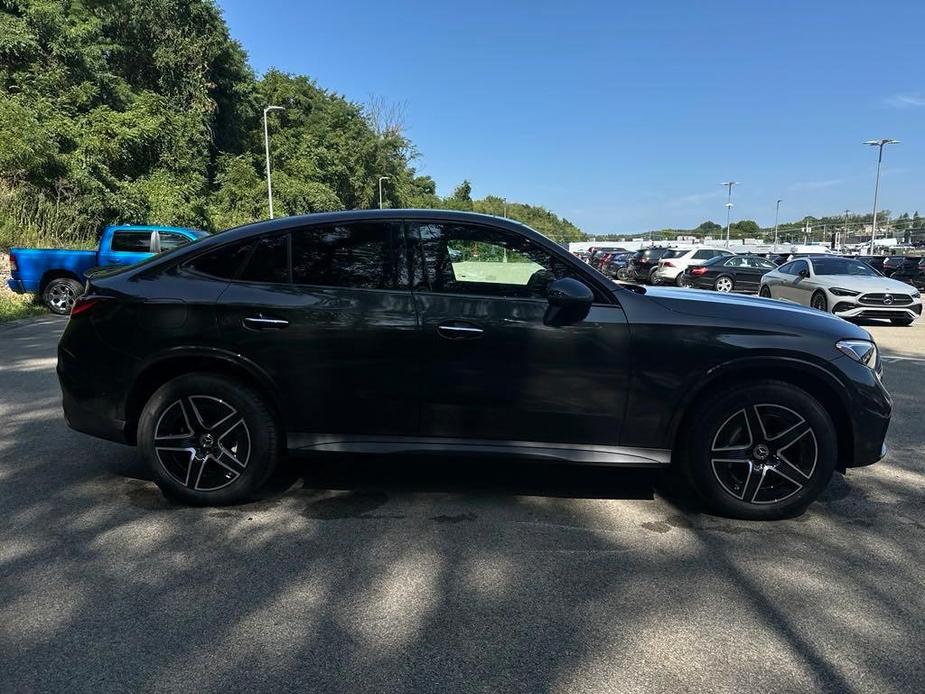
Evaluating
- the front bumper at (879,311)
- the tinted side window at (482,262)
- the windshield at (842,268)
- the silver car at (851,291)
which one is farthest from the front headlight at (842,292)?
the tinted side window at (482,262)

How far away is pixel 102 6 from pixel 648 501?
40.0 m

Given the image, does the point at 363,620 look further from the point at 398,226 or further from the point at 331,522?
the point at 398,226

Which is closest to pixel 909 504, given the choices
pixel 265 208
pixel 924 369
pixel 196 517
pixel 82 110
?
pixel 196 517

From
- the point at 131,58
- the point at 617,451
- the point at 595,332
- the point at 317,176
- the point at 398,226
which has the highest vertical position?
the point at 131,58

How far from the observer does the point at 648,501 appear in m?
4.11

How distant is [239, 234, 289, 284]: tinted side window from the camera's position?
384 centimetres

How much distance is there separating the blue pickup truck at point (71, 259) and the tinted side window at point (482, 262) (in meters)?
10.8

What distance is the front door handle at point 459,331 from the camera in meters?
3.62

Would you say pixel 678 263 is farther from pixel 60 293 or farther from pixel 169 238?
pixel 60 293

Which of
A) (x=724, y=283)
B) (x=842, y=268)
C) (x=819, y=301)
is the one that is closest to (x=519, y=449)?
(x=819, y=301)

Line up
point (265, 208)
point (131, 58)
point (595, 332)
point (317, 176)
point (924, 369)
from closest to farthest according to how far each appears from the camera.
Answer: point (595, 332) → point (924, 369) → point (131, 58) → point (265, 208) → point (317, 176)

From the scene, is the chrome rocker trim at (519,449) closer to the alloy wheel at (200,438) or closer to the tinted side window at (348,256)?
the alloy wheel at (200,438)

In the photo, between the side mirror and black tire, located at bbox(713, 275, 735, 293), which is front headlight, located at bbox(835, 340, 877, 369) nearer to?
the side mirror

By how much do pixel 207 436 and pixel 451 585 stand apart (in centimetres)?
175
